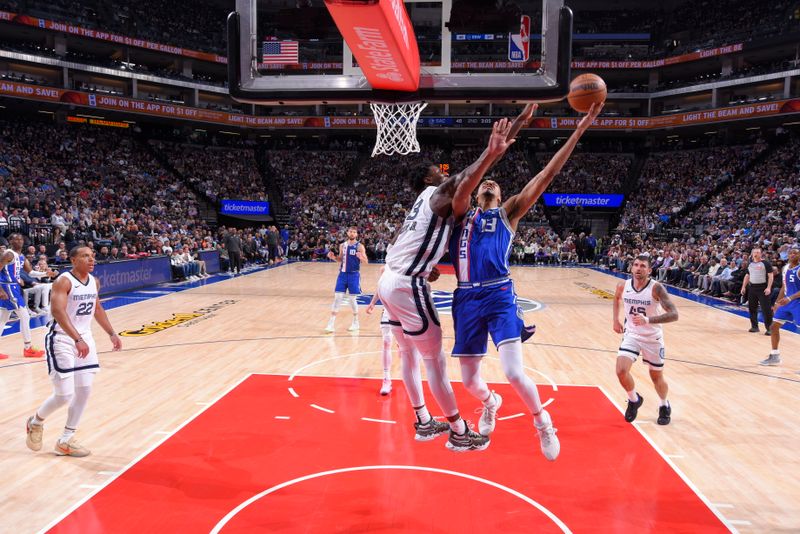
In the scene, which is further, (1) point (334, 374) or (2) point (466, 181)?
(1) point (334, 374)

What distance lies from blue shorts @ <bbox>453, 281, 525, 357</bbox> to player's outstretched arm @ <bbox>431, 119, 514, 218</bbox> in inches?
23.7

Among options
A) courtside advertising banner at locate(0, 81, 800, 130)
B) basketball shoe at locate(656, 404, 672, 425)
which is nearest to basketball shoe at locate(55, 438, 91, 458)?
basketball shoe at locate(656, 404, 672, 425)

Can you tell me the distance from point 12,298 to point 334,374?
5.21 m

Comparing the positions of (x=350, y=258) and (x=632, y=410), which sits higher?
(x=350, y=258)

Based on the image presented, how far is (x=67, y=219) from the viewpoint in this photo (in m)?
20.8

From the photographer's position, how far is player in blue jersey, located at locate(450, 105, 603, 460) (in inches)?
159

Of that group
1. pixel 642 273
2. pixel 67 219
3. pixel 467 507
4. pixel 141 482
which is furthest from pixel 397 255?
pixel 67 219

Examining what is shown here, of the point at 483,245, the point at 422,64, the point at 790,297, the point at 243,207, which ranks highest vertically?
the point at 422,64

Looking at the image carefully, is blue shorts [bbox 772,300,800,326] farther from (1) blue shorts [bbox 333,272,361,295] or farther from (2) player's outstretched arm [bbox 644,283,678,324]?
(1) blue shorts [bbox 333,272,361,295]

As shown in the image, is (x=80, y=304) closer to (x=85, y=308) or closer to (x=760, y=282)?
(x=85, y=308)

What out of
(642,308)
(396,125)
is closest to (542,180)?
(642,308)

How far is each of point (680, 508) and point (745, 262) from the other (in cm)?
1364

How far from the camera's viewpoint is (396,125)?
31.2ft

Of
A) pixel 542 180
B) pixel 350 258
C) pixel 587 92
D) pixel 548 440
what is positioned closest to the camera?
pixel 542 180
